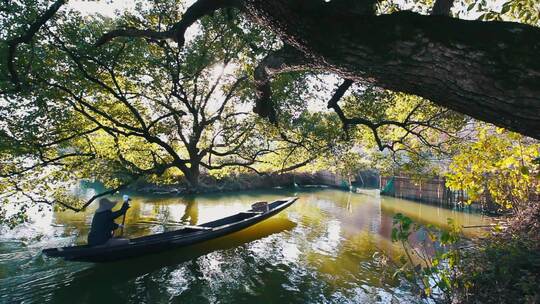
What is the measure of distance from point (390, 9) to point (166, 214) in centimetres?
1666

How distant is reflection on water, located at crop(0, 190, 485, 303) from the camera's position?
727 cm

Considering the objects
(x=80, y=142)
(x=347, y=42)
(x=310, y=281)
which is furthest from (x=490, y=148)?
(x=80, y=142)

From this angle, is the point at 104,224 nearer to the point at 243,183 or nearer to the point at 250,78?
the point at 250,78

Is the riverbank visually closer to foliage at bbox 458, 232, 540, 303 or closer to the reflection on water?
the reflection on water

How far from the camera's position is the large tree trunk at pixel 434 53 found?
164cm

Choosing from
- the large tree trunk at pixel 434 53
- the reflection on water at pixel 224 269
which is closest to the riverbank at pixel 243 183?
the reflection on water at pixel 224 269

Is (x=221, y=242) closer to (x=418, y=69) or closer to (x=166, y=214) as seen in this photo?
(x=166, y=214)

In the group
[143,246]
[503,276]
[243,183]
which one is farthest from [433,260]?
[243,183]

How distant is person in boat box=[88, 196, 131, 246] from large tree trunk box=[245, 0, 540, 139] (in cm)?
742

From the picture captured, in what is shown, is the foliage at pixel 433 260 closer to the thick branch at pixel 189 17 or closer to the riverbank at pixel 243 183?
the thick branch at pixel 189 17

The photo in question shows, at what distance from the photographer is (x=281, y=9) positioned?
225 centimetres

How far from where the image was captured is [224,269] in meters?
9.01

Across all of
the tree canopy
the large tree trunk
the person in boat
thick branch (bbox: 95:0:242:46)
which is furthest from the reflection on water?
the large tree trunk

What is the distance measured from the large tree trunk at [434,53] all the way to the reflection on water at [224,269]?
249 inches
